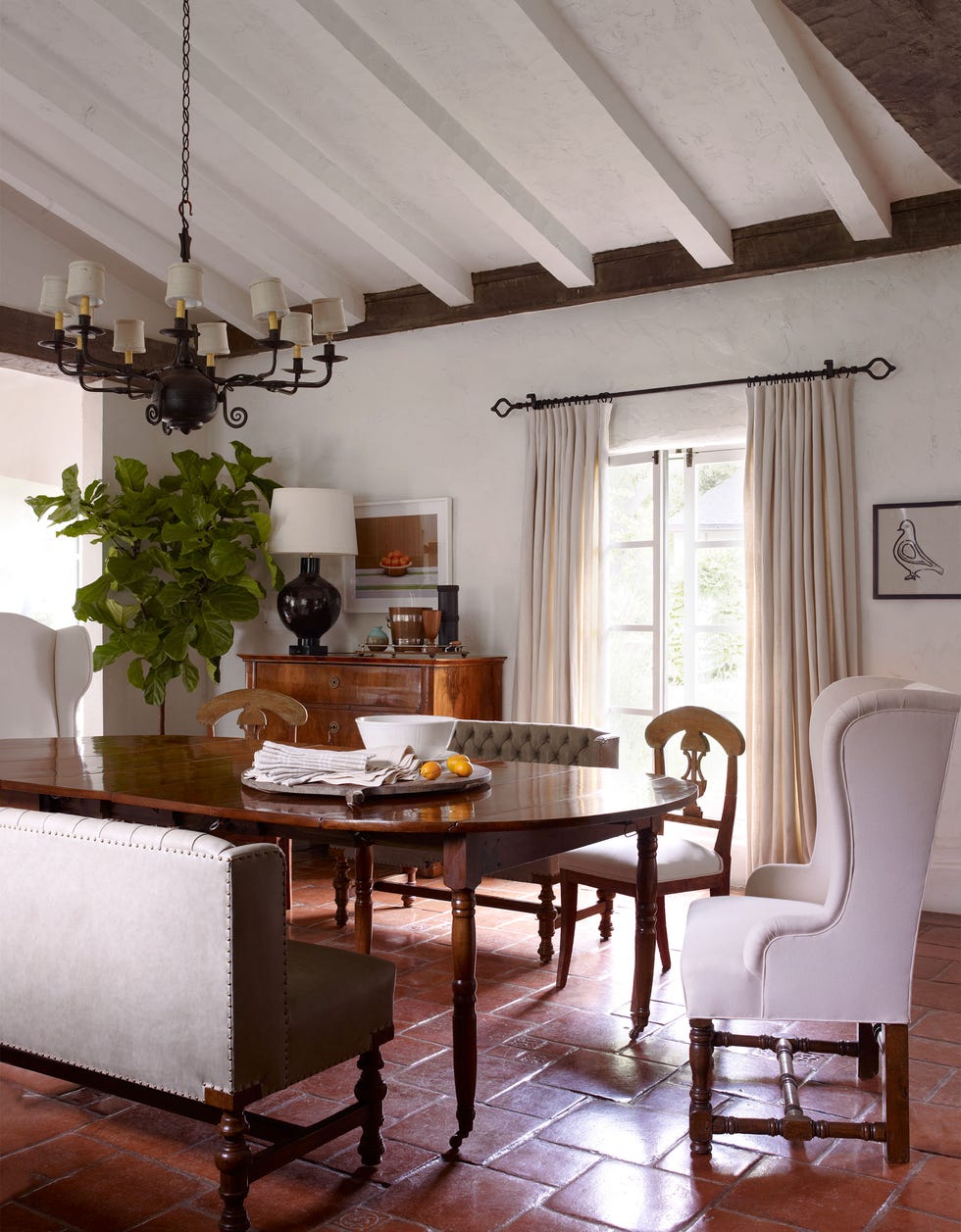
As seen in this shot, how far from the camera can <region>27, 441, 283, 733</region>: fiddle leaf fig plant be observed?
6.25 m

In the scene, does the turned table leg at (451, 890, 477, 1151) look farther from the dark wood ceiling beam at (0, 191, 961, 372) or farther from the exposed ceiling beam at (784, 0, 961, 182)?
the dark wood ceiling beam at (0, 191, 961, 372)

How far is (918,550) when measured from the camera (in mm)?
4883

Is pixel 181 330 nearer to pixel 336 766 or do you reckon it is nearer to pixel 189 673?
pixel 336 766

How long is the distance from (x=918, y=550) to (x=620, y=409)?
161cm

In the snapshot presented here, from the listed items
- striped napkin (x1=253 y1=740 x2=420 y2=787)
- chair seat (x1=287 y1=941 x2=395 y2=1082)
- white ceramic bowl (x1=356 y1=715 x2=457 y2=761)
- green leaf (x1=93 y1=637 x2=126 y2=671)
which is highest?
green leaf (x1=93 y1=637 x2=126 y2=671)

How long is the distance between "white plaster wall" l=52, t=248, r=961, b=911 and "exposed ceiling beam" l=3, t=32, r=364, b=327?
55 centimetres

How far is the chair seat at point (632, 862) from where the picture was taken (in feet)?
11.6

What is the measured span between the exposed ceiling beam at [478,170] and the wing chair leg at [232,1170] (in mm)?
3734

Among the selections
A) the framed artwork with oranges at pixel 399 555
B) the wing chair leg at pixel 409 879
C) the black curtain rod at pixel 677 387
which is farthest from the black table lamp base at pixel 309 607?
the wing chair leg at pixel 409 879

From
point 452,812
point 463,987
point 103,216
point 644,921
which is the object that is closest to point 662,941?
point 644,921

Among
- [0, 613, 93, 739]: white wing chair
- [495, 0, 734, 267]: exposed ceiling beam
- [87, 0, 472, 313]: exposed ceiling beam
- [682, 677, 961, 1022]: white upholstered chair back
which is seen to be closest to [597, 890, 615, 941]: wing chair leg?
[682, 677, 961, 1022]: white upholstered chair back

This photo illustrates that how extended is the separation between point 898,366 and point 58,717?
389cm

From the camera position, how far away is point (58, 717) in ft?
15.8

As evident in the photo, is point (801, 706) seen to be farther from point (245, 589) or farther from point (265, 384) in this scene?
point (245, 589)
